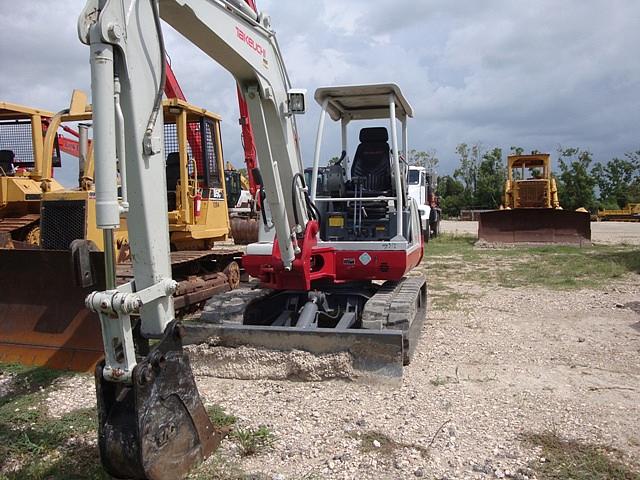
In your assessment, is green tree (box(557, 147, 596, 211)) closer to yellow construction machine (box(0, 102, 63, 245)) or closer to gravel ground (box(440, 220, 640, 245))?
gravel ground (box(440, 220, 640, 245))

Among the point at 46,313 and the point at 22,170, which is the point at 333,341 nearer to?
the point at 46,313

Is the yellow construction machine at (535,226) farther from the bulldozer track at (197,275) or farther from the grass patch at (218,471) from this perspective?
the grass patch at (218,471)

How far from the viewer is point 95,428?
13.1 feet

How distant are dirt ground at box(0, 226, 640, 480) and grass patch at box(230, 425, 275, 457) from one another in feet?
0.13

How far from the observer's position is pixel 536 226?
Answer: 17.3m

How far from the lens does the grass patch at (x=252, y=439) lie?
3.68 metres

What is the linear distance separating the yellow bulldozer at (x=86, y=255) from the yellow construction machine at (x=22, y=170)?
0.20 m

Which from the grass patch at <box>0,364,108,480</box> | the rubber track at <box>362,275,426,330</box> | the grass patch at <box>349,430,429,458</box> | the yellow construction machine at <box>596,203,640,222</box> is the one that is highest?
the rubber track at <box>362,275,426,330</box>

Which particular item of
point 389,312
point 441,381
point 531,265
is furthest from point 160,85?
point 531,265

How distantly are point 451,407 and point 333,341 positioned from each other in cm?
106

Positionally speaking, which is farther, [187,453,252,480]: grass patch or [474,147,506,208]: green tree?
[474,147,506,208]: green tree

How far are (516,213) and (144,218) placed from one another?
15.8 meters

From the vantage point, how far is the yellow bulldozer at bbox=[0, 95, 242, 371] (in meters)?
5.41

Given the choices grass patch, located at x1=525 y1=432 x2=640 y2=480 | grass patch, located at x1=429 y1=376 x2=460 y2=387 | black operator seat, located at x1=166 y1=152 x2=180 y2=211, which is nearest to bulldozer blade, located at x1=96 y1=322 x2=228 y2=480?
grass patch, located at x1=525 y1=432 x2=640 y2=480
